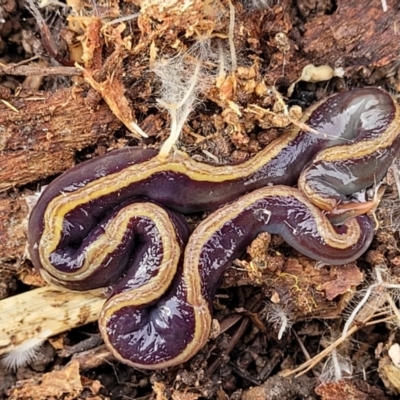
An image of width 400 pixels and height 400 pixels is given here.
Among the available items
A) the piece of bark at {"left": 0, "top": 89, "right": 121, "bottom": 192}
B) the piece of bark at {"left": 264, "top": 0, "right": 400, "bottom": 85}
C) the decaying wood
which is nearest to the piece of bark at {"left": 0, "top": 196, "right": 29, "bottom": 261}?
the piece of bark at {"left": 0, "top": 89, "right": 121, "bottom": 192}

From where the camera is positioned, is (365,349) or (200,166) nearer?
(200,166)

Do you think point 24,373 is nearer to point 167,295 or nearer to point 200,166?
point 167,295

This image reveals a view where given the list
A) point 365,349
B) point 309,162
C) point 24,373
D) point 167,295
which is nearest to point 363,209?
point 309,162

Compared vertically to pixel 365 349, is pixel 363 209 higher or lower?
higher

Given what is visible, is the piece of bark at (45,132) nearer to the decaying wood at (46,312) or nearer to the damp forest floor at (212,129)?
the damp forest floor at (212,129)

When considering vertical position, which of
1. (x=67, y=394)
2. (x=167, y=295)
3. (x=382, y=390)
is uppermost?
(x=167, y=295)

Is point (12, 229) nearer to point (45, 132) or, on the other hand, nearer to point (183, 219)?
point (45, 132)

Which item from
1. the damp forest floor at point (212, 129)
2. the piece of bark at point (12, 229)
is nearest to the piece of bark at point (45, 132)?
the damp forest floor at point (212, 129)
